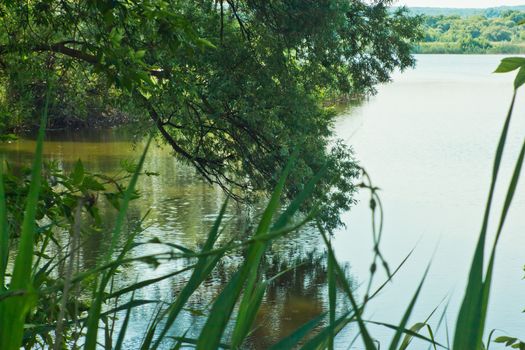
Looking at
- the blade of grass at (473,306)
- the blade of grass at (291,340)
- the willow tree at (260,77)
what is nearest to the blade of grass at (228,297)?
the blade of grass at (291,340)

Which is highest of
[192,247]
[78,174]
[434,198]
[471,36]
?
[471,36]

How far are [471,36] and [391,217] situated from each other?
6741cm

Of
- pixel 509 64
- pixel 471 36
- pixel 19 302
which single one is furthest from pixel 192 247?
pixel 471 36

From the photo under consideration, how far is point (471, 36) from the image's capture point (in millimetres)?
80625

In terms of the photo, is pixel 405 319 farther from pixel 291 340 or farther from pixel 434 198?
pixel 434 198

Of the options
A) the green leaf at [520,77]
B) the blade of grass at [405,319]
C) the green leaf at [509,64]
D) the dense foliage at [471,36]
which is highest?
the dense foliage at [471,36]

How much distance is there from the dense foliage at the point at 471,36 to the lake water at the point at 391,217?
47.7 metres

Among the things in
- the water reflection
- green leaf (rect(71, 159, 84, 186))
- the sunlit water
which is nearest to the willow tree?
the water reflection

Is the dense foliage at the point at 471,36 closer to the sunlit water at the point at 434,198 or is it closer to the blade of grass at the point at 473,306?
the sunlit water at the point at 434,198

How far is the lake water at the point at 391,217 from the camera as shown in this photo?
464 inches

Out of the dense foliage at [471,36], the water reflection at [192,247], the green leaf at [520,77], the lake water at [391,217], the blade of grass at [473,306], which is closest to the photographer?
the blade of grass at [473,306]

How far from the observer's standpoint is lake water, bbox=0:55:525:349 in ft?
38.7

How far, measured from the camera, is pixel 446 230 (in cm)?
1544

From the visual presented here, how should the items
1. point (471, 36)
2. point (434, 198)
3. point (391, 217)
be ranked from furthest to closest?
point (471, 36), point (434, 198), point (391, 217)
